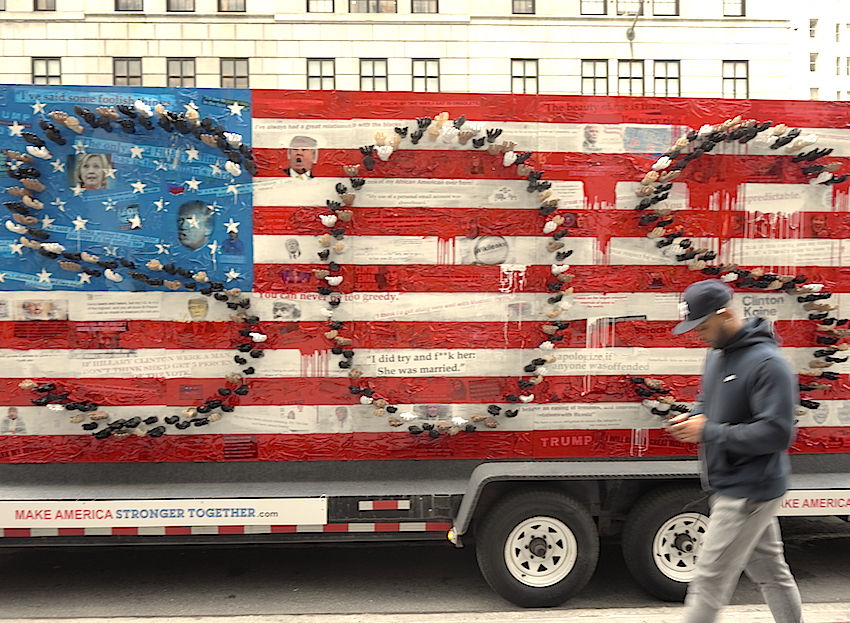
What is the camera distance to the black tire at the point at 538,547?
14.0 ft

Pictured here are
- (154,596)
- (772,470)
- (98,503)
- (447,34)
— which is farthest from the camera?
(447,34)

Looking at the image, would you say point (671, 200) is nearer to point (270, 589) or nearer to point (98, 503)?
point (270, 589)

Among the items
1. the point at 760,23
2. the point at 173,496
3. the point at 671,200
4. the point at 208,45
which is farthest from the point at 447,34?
the point at 173,496

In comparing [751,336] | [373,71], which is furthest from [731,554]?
[373,71]

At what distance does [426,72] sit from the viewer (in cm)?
2281

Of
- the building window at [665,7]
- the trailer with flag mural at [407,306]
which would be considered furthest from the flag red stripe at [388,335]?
the building window at [665,7]

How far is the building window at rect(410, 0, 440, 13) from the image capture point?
23.0 m

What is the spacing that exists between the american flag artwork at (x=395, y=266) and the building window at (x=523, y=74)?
19.5 metres

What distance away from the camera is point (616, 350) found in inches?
186

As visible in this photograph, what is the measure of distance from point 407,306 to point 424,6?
2137 cm

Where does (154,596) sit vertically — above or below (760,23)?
below

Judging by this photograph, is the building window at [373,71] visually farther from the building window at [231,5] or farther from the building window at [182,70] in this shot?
the building window at [182,70]

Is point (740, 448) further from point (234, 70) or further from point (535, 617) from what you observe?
point (234, 70)

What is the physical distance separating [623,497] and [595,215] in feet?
6.53
